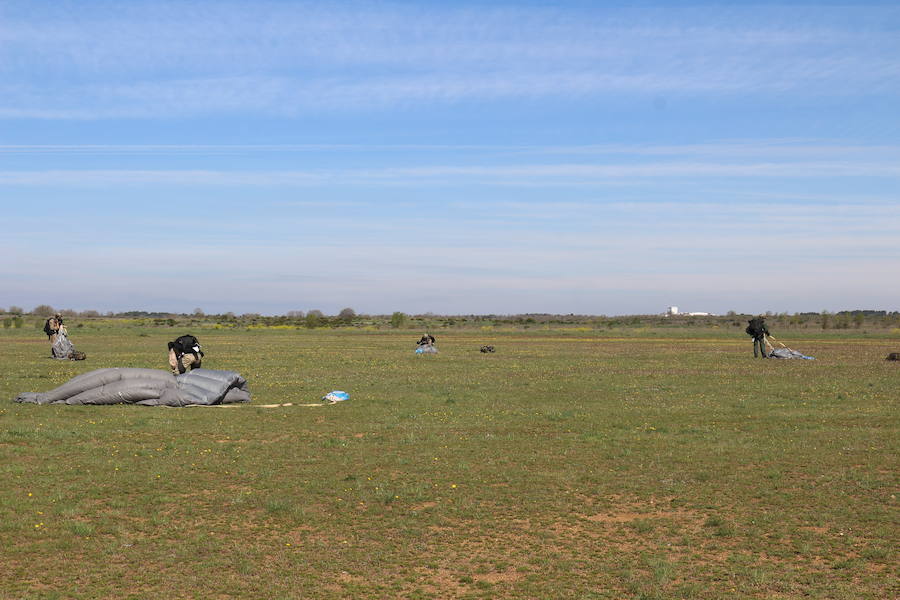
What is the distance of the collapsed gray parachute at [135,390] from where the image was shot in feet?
71.6

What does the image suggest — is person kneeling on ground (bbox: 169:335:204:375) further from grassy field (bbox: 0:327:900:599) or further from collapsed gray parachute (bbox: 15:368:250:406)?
grassy field (bbox: 0:327:900:599)

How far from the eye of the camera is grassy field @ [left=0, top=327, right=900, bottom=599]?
8539 mm

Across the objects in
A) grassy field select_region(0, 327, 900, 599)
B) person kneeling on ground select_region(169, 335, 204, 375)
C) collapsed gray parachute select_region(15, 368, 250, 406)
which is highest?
person kneeling on ground select_region(169, 335, 204, 375)

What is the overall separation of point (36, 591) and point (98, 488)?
4.32m

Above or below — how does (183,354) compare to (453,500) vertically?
above

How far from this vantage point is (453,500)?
1184 cm

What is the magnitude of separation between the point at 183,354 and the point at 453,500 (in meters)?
17.1

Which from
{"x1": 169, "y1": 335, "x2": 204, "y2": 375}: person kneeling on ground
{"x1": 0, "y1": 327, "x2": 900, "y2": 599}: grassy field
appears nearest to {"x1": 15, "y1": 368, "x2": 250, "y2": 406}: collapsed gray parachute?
{"x1": 0, "y1": 327, "x2": 900, "y2": 599}: grassy field

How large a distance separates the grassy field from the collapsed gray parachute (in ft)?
1.62

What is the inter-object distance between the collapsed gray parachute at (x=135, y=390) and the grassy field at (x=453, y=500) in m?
0.49

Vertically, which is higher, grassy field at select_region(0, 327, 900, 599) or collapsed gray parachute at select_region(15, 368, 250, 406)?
collapsed gray parachute at select_region(15, 368, 250, 406)

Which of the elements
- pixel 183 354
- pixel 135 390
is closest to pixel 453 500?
pixel 135 390

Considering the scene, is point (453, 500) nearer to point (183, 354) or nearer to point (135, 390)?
point (135, 390)

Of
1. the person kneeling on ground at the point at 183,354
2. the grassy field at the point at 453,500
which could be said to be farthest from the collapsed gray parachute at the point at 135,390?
the person kneeling on ground at the point at 183,354
